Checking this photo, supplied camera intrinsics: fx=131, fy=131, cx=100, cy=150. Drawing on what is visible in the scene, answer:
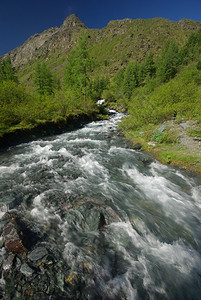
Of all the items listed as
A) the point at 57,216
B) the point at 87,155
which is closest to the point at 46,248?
the point at 57,216

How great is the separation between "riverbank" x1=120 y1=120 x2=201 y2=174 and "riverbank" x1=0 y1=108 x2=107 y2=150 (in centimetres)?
924

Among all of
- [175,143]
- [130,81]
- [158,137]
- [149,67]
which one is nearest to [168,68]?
[130,81]

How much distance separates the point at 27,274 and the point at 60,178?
4.36 m

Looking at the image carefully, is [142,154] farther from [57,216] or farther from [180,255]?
[57,216]

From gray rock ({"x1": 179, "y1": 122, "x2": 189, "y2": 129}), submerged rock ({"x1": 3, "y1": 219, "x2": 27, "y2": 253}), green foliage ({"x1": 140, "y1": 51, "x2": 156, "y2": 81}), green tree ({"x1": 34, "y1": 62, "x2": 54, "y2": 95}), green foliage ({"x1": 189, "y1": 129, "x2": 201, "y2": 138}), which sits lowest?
submerged rock ({"x1": 3, "y1": 219, "x2": 27, "y2": 253})

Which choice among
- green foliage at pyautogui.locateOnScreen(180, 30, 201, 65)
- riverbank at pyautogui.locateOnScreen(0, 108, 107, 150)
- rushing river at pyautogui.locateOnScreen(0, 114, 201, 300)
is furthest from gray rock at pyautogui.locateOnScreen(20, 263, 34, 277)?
green foliage at pyautogui.locateOnScreen(180, 30, 201, 65)

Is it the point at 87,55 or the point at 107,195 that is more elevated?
the point at 87,55

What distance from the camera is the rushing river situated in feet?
10.9

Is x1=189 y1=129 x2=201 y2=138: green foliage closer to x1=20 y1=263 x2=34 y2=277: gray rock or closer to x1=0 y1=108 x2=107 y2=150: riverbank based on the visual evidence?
x1=20 y1=263 x2=34 y2=277: gray rock

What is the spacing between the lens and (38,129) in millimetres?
14570

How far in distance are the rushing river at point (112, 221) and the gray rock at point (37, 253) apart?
24 centimetres

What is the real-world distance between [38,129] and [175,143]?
44.9 ft

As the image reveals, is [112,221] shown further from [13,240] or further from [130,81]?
[130,81]

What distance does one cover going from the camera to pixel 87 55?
23.0m
